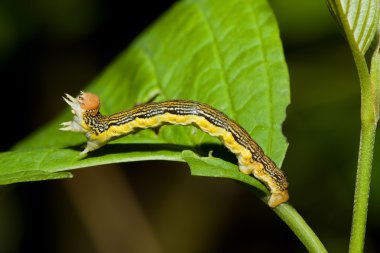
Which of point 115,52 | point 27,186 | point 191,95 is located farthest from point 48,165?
point 115,52

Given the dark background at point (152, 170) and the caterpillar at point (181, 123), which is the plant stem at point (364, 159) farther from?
the dark background at point (152, 170)

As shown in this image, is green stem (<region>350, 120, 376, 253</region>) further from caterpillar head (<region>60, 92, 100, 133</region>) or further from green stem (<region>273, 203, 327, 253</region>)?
caterpillar head (<region>60, 92, 100, 133</region>)

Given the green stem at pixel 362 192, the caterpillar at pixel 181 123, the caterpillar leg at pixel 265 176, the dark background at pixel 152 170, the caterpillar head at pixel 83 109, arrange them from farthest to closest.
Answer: the dark background at pixel 152 170
the caterpillar head at pixel 83 109
the caterpillar at pixel 181 123
the caterpillar leg at pixel 265 176
the green stem at pixel 362 192

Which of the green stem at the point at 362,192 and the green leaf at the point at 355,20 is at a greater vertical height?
the green leaf at the point at 355,20

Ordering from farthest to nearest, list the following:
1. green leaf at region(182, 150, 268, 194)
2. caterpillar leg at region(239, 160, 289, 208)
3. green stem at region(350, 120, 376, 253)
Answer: caterpillar leg at region(239, 160, 289, 208)
green leaf at region(182, 150, 268, 194)
green stem at region(350, 120, 376, 253)

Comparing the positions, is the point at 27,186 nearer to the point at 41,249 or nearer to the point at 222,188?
the point at 41,249

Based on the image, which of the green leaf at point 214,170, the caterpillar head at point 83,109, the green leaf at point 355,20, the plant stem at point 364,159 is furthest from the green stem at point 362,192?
the caterpillar head at point 83,109

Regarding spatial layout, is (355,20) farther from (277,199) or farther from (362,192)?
(277,199)

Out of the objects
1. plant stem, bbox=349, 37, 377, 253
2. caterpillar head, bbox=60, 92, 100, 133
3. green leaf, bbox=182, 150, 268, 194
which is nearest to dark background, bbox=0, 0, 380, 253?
caterpillar head, bbox=60, 92, 100, 133
